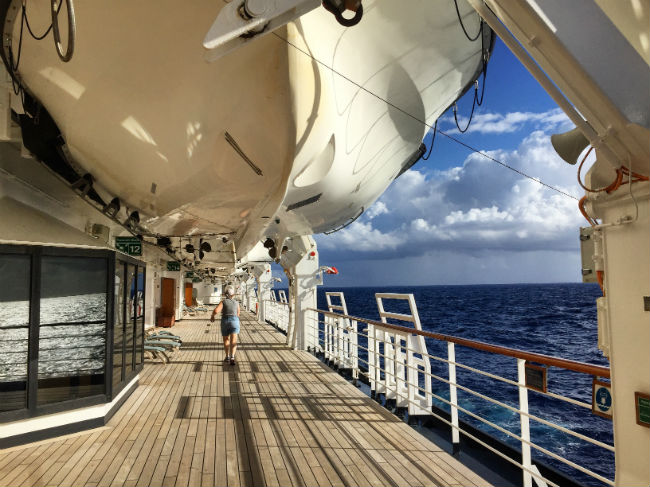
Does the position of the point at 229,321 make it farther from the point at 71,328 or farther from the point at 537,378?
the point at 537,378

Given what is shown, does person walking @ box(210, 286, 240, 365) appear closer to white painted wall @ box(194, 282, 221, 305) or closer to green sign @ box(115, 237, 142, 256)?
green sign @ box(115, 237, 142, 256)

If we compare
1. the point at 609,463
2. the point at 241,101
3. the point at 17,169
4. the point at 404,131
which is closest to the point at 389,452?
the point at 241,101

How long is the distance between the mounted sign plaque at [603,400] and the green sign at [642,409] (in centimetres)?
11

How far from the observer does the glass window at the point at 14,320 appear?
10.6 ft

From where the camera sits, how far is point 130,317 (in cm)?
480

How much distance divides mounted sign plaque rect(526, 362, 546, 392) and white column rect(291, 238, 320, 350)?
5.78m

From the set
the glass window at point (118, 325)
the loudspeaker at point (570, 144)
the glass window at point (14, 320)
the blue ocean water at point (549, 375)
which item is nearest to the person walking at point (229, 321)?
the glass window at point (118, 325)

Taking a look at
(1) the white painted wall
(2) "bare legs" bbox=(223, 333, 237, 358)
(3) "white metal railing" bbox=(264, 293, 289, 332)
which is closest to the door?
(3) "white metal railing" bbox=(264, 293, 289, 332)

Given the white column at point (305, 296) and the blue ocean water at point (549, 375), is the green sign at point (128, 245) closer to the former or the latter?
the white column at point (305, 296)

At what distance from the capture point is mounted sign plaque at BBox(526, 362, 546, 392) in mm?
1914

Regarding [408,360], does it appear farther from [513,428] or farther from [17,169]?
[513,428]

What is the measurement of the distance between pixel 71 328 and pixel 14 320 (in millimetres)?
421

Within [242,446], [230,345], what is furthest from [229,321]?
[242,446]

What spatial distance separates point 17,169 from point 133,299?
1690 millimetres
